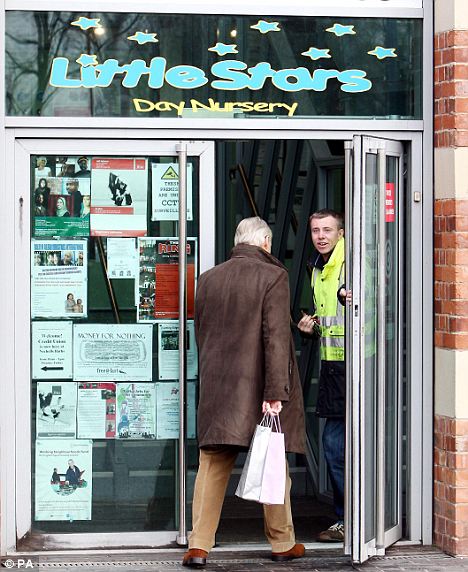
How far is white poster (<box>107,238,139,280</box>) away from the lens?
7.26 meters

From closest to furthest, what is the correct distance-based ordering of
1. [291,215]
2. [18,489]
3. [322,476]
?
[18,489], [322,476], [291,215]

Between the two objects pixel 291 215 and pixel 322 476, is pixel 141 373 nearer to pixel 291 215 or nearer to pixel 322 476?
pixel 322 476

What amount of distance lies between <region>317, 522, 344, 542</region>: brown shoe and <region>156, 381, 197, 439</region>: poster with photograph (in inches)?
40.8

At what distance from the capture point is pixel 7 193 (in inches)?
280

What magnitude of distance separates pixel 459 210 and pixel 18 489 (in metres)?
2.96

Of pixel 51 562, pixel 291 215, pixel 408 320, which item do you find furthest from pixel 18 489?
pixel 291 215

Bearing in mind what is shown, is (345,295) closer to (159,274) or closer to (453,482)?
(159,274)

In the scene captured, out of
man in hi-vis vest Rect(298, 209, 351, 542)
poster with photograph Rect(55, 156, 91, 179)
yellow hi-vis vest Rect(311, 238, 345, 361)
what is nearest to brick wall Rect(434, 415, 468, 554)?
man in hi-vis vest Rect(298, 209, 351, 542)

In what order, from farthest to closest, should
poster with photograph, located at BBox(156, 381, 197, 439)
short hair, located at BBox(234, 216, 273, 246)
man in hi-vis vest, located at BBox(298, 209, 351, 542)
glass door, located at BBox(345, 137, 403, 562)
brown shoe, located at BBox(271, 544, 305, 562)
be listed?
1. man in hi-vis vest, located at BBox(298, 209, 351, 542)
2. poster with photograph, located at BBox(156, 381, 197, 439)
3. brown shoe, located at BBox(271, 544, 305, 562)
4. short hair, located at BBox(234, 216, 273, 246)
5. glass door, located at BBox(345, 137, 403, 562)

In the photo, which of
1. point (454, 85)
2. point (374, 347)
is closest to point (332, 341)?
point (374, 347)

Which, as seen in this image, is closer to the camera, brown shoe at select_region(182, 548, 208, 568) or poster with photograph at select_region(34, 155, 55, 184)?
brown shoe at select_region(182, 548, 208, 568)

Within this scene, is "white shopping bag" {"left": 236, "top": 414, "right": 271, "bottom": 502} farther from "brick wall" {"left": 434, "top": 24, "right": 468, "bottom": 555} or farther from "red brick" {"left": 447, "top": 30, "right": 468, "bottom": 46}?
"red brick" {"left": 447, "top": 30, "right": 468, "bottom": 46}

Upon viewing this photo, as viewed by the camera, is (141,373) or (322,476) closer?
(141,373)

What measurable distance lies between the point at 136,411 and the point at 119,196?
49.1 inches
